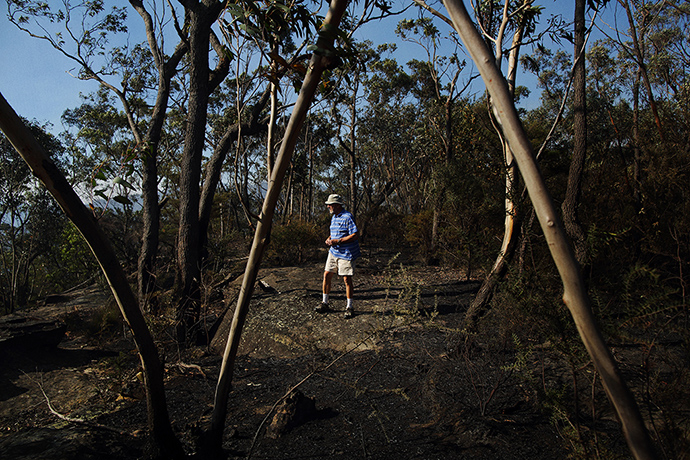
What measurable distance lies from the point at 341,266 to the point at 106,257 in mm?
4149

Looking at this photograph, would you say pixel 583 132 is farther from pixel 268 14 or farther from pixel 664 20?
pixel 664 20

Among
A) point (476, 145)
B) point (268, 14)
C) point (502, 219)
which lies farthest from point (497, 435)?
point (476, 145)

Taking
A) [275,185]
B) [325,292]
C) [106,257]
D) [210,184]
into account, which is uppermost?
[210,184]

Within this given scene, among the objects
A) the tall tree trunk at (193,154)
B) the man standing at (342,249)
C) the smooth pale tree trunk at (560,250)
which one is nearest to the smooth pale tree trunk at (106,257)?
the smooth pale tree trunk at (560,250)

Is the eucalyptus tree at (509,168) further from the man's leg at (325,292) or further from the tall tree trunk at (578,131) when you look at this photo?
the man's leg at (325,292)

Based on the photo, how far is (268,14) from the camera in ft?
7.26

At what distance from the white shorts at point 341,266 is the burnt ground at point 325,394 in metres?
0.69

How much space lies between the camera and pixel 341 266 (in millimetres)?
6035

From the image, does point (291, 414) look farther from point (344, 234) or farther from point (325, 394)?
point (344, 234)

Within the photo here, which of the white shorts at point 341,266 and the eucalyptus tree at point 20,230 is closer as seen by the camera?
the white shorts at point 341,266

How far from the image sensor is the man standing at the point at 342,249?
5988 millimetres

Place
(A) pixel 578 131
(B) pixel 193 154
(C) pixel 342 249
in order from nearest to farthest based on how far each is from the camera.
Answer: (A) pixel 578 131 → (B) pixel 193 154 → (C) pixel 342 249

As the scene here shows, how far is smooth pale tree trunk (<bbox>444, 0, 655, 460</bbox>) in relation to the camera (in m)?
1.05

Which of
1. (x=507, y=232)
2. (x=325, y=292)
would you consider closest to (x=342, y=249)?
(x=325, y=292)
